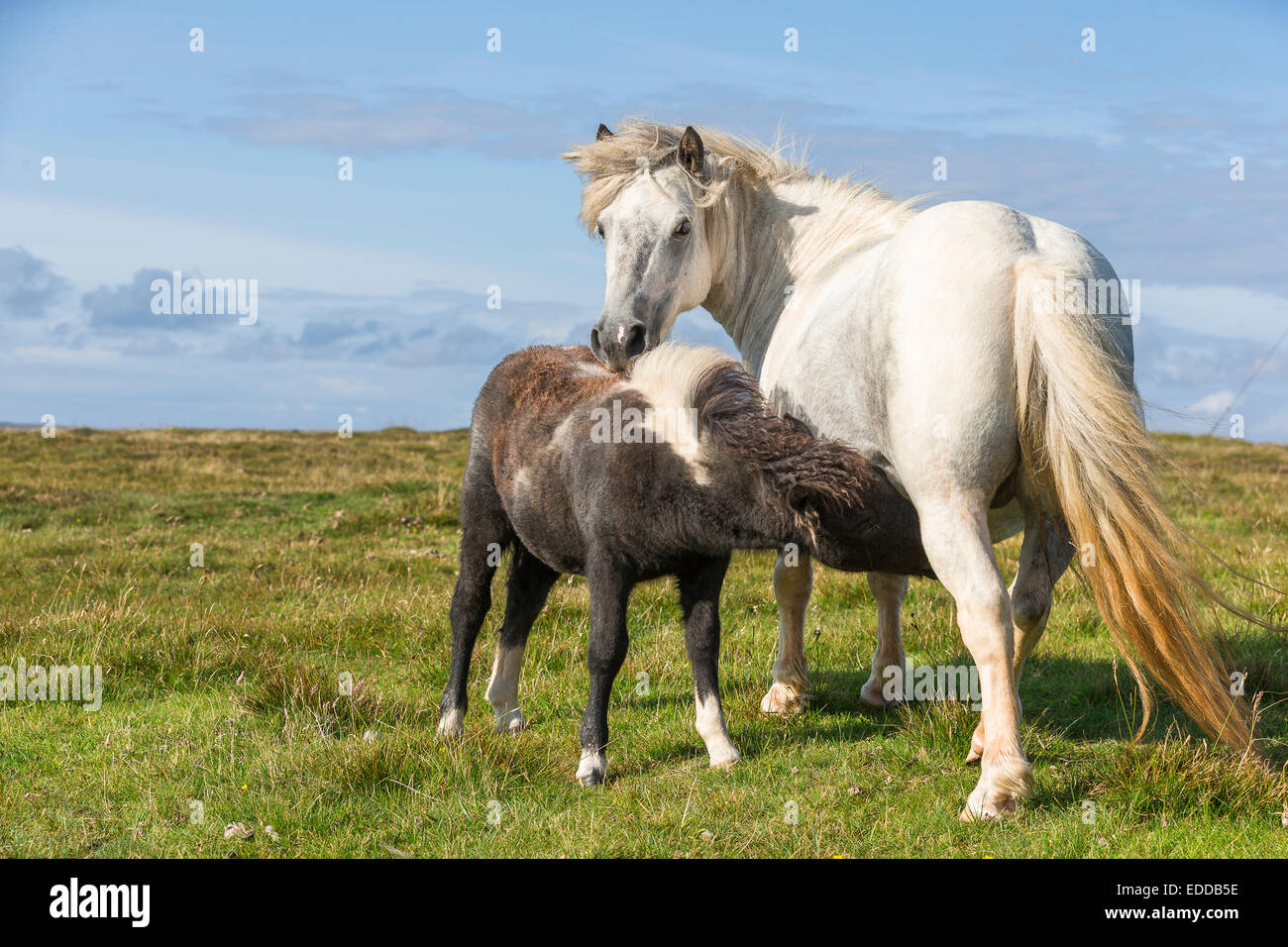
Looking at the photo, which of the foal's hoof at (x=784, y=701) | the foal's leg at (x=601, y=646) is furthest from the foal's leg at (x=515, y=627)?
the foal's hoof at (x=784, y=701)

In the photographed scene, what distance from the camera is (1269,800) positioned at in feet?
15.2

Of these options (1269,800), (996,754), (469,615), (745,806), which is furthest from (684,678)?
(1269,800)

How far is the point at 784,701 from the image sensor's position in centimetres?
623

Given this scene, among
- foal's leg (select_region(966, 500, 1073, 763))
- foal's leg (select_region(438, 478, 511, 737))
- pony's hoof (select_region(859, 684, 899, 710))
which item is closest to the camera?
foal's leg (select_region(966, 500, 1073, 763))

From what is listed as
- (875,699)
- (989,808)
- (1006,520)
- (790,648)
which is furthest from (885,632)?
(989,808)

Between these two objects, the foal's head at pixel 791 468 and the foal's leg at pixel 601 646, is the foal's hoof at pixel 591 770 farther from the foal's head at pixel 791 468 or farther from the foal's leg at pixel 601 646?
the foal's head at pixel 791 468

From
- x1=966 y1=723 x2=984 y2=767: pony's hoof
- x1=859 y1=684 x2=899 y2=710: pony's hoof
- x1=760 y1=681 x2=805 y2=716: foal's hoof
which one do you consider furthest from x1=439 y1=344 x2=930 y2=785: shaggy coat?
x1=859 y1=684 x2=899 y2=710: pony's hoof

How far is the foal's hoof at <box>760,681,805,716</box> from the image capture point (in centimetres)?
621

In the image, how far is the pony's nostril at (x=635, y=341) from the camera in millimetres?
5355

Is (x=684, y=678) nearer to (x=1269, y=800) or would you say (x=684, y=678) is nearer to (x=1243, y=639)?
(x=1269, y=800)

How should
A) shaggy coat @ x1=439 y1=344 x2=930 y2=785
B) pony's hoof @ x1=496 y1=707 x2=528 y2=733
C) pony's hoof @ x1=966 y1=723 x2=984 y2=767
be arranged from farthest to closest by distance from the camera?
1. pony's hoof @ x1=496 y1=707 x2=528 y2=733
2. pony's hoof @ x1=966 y1=723 x2=984 y2=767
3. shaggy coat @ x1=439 y1=344 x2=930 y2=785

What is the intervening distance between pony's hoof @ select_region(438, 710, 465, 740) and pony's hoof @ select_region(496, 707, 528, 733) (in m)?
0.28

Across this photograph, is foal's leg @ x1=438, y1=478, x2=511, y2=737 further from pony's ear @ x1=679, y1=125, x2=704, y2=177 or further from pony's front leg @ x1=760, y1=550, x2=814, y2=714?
pony's ear @ x1=679, y1=125, x2=704, y2=177
